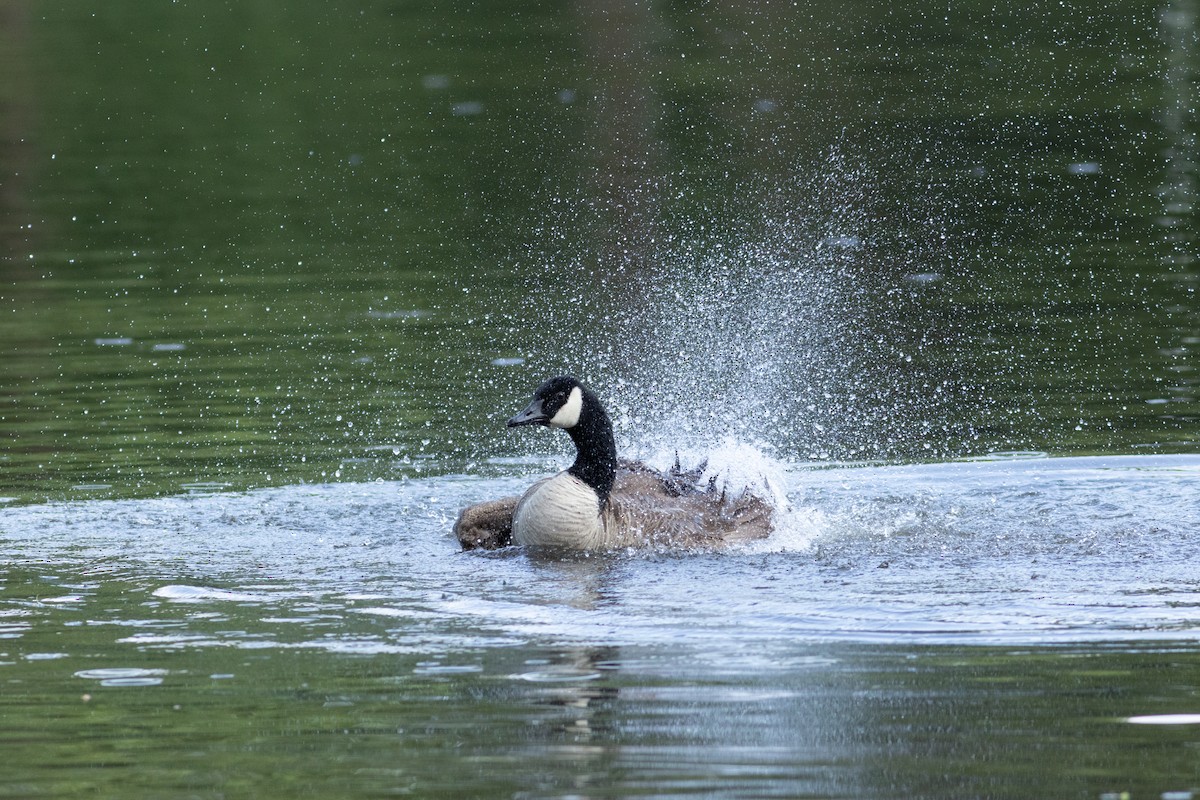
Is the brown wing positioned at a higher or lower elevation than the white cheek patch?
lower

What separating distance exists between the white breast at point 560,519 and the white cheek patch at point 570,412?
0.50 meters

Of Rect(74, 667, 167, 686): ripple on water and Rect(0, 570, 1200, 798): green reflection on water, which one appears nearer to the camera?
Rect(0, 570, 1200, 798): green reflection on water

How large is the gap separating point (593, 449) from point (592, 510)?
56 cm

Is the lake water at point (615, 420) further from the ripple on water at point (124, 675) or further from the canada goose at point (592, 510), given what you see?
the canada goose at point (592, 510)

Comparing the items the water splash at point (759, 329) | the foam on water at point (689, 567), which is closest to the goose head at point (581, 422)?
the foam on water at point (689, 567)

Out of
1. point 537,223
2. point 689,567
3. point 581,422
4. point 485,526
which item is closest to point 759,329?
point 581,422

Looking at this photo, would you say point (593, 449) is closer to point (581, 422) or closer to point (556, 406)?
point (581, 422)

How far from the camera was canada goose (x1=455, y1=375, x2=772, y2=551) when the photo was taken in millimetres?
13781

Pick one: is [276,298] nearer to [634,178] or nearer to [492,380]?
[492,380]

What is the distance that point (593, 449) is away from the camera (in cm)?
1420

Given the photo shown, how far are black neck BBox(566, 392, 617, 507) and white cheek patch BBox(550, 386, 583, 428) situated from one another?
0.03 metres

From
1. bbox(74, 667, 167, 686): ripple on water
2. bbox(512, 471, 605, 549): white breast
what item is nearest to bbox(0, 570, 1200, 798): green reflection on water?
bbox(74, 667, 167, 686): ripple on water

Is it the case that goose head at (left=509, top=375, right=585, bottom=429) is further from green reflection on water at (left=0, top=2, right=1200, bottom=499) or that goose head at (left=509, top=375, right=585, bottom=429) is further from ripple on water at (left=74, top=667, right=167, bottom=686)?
ripple on water at (left=74, top=667, right=167, bottom=686)

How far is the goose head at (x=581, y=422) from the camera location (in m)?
14.2
